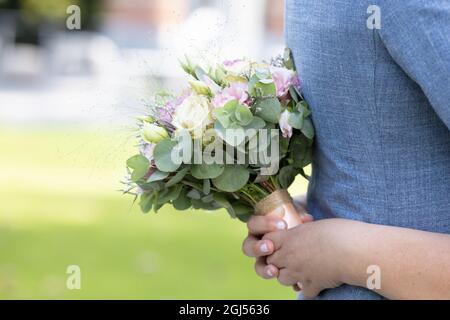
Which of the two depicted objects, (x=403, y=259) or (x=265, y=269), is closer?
(x=403, y=259)

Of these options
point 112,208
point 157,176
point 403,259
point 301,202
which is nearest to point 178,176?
point 157,176

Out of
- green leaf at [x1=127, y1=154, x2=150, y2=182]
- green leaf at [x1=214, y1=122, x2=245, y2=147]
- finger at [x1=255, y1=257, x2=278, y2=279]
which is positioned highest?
green leaf at [x1=214, y1=122, x2=245, y2=147]

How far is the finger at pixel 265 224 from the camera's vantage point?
1996 mm

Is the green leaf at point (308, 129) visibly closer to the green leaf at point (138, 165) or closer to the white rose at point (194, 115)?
the white rose at point (194, 115)

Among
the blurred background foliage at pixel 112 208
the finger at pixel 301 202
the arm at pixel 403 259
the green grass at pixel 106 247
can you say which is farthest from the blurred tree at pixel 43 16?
the arm at pixel 403 259

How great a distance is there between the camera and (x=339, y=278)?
183 cm

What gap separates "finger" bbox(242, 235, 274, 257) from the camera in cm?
200

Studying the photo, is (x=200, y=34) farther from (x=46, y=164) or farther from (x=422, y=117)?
(x=46, y=164)

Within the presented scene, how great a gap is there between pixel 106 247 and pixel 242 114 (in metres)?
4.77

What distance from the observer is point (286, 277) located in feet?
6.53

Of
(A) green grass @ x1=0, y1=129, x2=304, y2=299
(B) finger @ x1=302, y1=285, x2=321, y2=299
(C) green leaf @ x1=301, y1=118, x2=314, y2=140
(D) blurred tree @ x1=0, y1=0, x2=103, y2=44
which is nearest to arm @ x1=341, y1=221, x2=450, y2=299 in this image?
(B) finger @ x1=302, y1=285, x2=321, y2=299

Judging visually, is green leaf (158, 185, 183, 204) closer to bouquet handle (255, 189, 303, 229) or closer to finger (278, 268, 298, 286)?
bouquet handle (255, 189, 303, 229)

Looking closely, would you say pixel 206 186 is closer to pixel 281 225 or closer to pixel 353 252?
pixel 281 225

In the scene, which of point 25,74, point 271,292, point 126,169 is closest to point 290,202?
point 126,169
